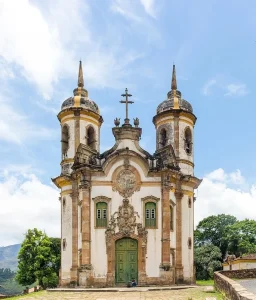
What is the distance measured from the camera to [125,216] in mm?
Answer: 29406

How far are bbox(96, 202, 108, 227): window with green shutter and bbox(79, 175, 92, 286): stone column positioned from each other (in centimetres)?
52

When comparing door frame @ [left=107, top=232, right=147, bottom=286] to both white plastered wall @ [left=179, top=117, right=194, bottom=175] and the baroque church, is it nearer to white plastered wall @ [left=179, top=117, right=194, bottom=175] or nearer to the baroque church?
the baroque church

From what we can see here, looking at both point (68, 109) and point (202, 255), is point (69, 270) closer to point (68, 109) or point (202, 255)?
point (68, 109)

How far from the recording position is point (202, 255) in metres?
53.0

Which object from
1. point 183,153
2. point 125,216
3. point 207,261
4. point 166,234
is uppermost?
point 183,153

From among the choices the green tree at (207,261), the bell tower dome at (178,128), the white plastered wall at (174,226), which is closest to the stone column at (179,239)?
the white plastered wall at (174,226)

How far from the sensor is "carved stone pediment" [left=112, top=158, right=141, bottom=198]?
29.8 meters

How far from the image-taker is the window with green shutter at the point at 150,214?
2948cm

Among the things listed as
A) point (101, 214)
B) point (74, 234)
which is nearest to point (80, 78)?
point (101, 214)

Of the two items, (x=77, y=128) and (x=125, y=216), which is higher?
(x=77, y=128)

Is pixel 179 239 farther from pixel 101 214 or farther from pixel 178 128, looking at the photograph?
pixel 178 128

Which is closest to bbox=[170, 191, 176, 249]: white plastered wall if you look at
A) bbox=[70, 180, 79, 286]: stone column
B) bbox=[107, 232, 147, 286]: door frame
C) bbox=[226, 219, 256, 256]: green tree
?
bbox=[107, 232, 147, 286]: door frame

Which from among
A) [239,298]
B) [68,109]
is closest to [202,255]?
[68,109]

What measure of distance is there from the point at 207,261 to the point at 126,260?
24389 mm
